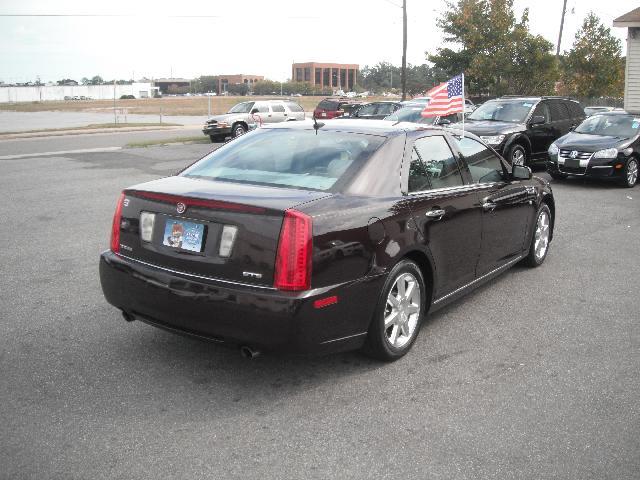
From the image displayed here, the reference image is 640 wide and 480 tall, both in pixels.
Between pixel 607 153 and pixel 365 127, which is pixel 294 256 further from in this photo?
pixel 607 153

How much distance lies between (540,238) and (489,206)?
1697 millimetres

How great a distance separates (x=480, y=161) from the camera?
593 centimetres

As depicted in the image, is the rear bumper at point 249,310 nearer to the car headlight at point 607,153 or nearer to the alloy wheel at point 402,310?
the alloy wheel at point 402,310

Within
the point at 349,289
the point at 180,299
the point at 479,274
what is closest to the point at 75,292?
the point at 180,299

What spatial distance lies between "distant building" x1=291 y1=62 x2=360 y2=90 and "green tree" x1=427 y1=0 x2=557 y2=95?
129 m

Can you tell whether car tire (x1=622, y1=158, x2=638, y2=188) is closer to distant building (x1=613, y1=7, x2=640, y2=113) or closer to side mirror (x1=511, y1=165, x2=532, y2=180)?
side mirror (x1=511, y1=165, x2=532, y2=180)

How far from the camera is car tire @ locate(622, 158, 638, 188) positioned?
13.6 m

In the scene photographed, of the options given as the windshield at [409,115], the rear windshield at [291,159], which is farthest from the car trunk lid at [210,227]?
the windshield at [409,115]

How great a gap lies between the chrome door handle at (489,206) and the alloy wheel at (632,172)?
30.1 feet

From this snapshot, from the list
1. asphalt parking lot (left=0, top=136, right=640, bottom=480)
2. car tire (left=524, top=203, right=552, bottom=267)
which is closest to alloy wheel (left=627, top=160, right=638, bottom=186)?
car tire (left=524, top=203, right=552, bottom=267)

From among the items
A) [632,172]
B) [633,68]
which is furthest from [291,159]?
[633,68]

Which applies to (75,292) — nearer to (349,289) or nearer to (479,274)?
(349,289)

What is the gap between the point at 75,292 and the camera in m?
6.10

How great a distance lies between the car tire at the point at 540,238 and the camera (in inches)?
271
